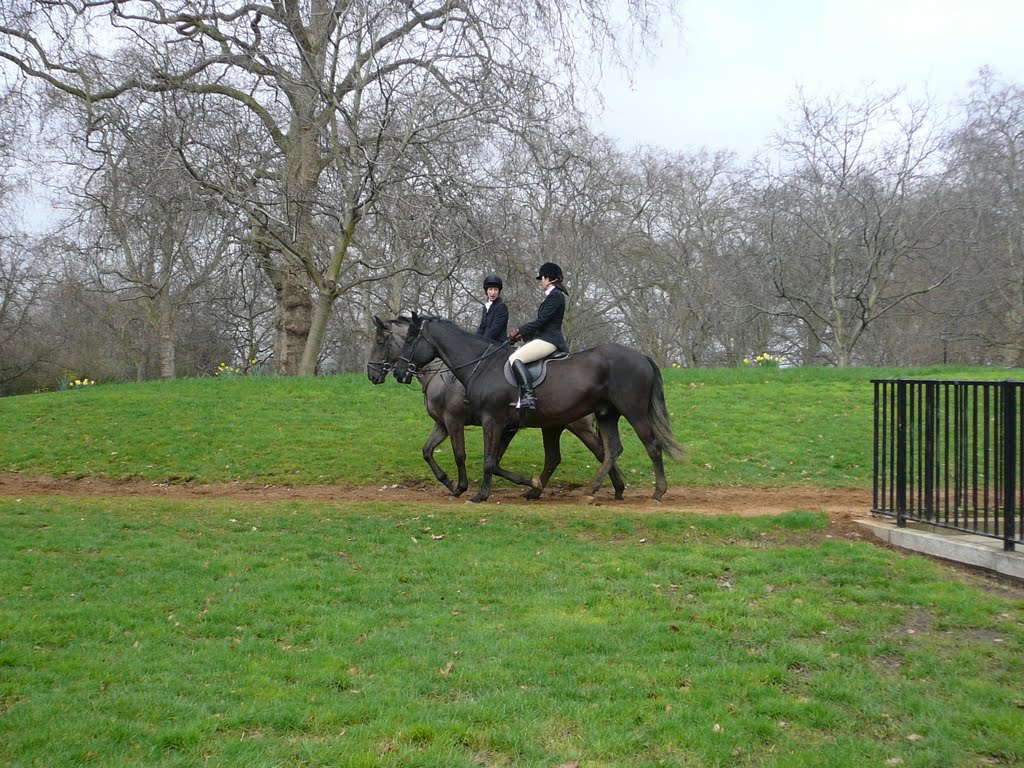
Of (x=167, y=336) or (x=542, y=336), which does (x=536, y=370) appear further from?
(x=167, y=336)

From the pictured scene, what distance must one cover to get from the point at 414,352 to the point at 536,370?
72.0 inches

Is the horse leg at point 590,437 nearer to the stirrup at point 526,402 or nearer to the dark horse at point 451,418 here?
the dark horse at point 451,418

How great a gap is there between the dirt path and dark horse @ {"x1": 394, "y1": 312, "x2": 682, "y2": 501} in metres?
0.55

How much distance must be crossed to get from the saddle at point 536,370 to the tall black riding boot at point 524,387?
6 cm

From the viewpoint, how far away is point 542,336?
10.1 meters

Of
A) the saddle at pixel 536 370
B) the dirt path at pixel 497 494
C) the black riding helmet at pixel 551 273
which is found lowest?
the dirt path at pixel 497 494

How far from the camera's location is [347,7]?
14.2 metres

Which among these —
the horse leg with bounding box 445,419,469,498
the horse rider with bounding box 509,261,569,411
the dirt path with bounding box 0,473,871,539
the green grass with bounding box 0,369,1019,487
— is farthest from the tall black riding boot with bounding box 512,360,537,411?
the green grass with bounding box 0,369,1019,487

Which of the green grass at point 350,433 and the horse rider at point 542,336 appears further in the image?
the green grass at point 350,433

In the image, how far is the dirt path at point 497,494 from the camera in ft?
32.0

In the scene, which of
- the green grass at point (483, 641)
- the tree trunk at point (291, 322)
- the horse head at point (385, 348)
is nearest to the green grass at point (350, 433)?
the horse head at point (385, 348)

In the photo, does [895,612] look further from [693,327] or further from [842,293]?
[693,327]

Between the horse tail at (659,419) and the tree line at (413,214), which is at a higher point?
the tree line at (413,214)

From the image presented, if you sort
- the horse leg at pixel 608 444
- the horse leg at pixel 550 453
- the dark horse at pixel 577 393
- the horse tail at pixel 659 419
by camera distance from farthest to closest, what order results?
the horse leg at pixel 550 453
the horse leg at pixel 608 444
the horse tail at pixel 659 419
the dark horse at pixel 577 393
